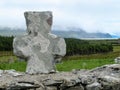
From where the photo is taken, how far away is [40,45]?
60.1 feet

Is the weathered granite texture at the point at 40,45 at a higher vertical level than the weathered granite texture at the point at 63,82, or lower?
higher

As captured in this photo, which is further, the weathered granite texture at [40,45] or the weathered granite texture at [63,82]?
the weathered granite texture at [40,45]

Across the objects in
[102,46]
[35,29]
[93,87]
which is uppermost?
[35,29]

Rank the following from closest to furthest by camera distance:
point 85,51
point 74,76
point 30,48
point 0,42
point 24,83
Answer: point 24,83 → point 74,76 → point 30,48 → point 85,51 → point 0,42

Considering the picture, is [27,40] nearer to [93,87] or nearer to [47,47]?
[47,47]

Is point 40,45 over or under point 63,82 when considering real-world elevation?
over

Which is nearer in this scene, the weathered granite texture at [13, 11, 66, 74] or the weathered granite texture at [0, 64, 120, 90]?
Result: the weathered granite texture at [0, 64, 120, 90]

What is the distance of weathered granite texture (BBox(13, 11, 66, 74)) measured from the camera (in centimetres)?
1816

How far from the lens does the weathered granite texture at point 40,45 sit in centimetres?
1816

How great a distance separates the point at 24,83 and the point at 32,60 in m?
2.60

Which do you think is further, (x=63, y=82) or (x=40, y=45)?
(x=40, y=45)

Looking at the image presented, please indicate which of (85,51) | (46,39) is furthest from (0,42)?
(46,39)

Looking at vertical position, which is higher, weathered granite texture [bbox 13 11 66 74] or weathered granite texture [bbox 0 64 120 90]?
weathered granite texture [bbox 13 11 66 74]

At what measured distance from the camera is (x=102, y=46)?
91.8 metres
